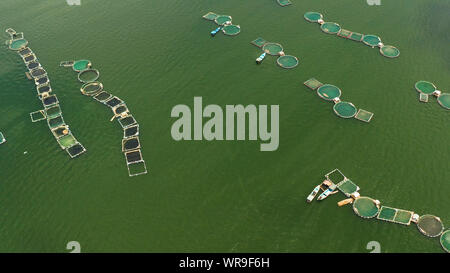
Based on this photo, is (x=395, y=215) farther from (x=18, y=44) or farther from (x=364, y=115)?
(x=18, y=44)

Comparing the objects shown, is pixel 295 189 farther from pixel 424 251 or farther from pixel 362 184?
pixel 424 251

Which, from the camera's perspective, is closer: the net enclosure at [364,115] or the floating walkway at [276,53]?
the net enclosure at [364,115]

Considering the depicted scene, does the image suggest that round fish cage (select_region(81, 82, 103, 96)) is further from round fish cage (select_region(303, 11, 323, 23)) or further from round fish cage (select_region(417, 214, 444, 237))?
round fish cage (select_region(417, 214, 444, 237))

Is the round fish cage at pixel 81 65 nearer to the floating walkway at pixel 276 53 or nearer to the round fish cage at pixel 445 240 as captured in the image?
the floating walkway at pixel 276 53

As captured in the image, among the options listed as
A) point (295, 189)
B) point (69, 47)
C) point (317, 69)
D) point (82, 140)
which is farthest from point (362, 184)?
point (69, 47)

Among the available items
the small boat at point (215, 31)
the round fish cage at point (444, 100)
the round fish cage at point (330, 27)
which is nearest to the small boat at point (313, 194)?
the round fish cage at point (444, 100)
